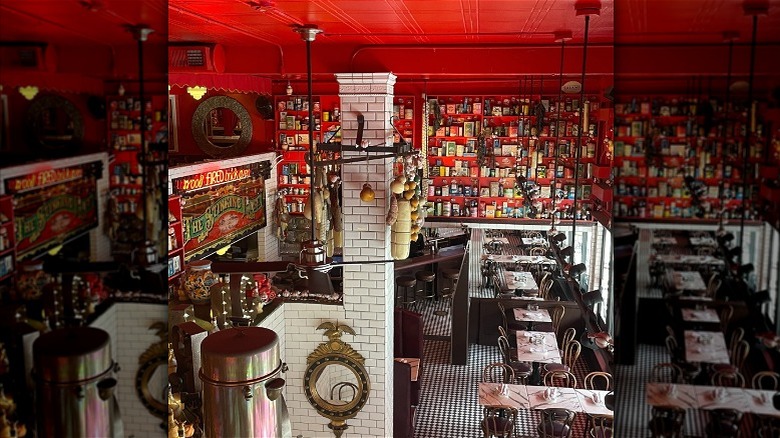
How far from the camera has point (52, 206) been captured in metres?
0.63

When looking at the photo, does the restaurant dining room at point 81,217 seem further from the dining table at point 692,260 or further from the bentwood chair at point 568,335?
the bentwood chair at point 568,335

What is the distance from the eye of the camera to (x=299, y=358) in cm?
642

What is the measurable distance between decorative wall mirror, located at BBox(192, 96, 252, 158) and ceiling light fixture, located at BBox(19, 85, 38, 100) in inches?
399

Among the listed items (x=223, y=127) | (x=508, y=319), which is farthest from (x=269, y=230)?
(x=508, y=319)

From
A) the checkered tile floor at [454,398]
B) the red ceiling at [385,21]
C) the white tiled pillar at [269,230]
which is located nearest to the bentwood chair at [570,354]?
the checkered tile floor at [454,398]

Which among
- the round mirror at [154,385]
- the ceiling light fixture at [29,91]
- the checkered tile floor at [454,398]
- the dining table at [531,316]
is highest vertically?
the ceiling light fixture at [29,91]

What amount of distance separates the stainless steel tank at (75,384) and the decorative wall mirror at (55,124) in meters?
0.19

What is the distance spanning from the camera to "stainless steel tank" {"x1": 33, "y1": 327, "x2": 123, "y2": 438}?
2.14ft

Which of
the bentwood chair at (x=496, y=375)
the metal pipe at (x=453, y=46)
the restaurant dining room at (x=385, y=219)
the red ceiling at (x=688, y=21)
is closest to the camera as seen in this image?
the red ceiling at (x=688, y=21)

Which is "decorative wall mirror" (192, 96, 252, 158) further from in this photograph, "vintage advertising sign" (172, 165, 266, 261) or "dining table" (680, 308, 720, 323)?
"dining table" (680, 308, 720, 323)

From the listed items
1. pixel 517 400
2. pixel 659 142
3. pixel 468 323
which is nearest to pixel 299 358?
pixel 517 400

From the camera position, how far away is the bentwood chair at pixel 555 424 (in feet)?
23.8

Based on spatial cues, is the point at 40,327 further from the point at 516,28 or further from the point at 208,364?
the point at 516,28

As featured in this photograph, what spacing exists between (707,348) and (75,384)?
0.63m
